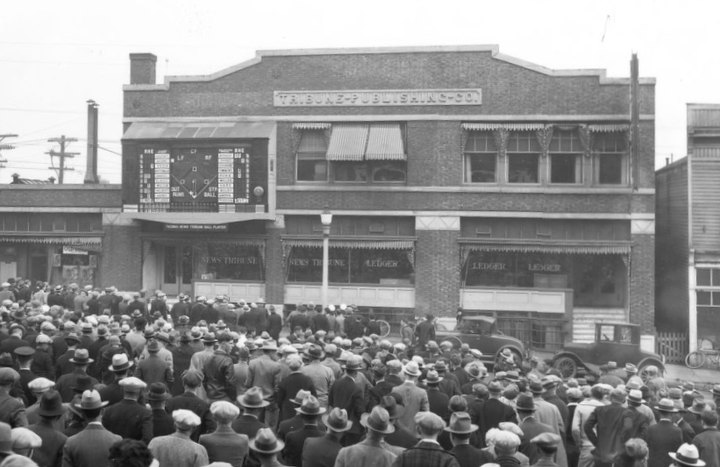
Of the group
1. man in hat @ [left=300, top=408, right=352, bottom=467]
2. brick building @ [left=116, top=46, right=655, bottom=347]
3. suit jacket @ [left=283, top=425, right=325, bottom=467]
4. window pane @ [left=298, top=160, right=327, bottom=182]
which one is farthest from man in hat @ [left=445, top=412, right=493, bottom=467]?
window pane @ [left=298, top=160, right=327, bottom=182]

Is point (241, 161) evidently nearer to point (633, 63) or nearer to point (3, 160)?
point (633, 63)

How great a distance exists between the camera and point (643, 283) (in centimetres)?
2650

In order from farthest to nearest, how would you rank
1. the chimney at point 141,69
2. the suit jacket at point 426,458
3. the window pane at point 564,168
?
the chimney at point 141,69 → the window pane at point 564,168 → the suit jacket at point 426,458

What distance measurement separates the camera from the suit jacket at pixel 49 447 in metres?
6.96

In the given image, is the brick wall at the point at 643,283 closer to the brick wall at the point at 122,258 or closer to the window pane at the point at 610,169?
the window pane at the point at 610,169

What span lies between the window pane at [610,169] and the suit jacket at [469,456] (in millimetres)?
21662

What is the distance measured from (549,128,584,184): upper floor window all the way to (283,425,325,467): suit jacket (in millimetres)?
21328

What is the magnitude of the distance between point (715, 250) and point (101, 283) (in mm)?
22764

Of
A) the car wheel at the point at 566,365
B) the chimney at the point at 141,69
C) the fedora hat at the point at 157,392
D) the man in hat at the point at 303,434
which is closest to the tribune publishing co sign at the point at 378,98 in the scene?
the chimney at the point at 141,69

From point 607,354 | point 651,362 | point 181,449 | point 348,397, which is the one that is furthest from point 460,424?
point 651,362

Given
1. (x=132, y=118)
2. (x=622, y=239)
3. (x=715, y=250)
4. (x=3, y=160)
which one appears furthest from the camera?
(x=3, y=160)

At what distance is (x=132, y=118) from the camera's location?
2953cm

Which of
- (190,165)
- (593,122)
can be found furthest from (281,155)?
(593,122)

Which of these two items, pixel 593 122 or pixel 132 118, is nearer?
pixel 593 122
